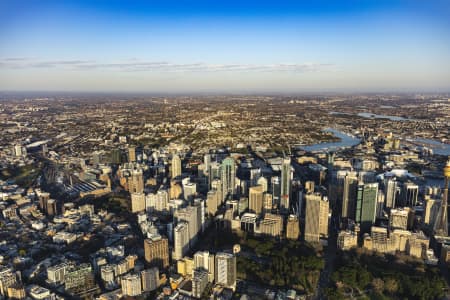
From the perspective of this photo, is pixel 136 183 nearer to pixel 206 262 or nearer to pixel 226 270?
pixel 206 262

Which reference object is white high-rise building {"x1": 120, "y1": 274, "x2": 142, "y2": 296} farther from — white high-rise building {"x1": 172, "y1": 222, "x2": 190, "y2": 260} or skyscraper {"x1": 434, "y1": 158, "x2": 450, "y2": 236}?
skyscraper {"x1": 434, "y1": 158, "x2": 450, "y2": 236}

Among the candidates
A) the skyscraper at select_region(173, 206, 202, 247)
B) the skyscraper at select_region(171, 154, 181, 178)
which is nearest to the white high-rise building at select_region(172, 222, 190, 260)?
the skyscraper at select_region(173, 206, 202, 247)

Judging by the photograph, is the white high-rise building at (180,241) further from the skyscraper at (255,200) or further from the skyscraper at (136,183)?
the skyscraper at (136,183)

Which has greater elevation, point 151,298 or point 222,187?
point 222,187

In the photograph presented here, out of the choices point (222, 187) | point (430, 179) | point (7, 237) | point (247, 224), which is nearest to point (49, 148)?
point (7, 237)

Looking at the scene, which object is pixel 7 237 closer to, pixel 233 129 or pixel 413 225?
pixel 413 225

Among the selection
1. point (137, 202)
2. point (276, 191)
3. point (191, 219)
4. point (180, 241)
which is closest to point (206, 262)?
point (180, 241)
